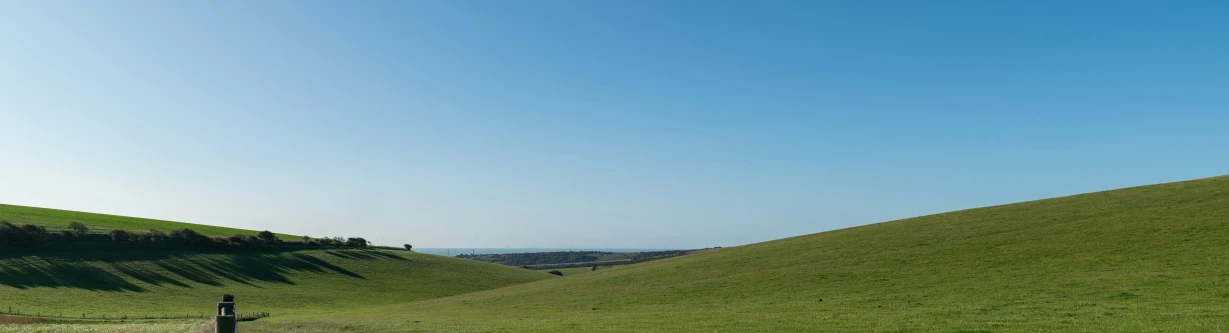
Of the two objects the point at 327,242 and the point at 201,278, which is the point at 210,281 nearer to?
the point at 201,278

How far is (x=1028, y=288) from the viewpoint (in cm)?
3169

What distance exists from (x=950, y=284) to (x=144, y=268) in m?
96.3

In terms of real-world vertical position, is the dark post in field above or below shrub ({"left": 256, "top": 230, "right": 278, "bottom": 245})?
above

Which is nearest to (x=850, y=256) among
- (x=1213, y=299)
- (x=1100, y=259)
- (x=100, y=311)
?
(x=1100, y=259)

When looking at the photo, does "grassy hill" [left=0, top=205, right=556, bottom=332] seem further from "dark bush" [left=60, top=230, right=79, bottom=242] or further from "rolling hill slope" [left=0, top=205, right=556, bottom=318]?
"dark bush" [left=60, top=230, right=79, bottom=242]

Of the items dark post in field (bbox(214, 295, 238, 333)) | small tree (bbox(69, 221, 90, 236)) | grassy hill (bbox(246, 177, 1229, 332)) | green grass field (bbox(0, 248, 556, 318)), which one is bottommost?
green grass field (bbox(0, 248, 556, 318))

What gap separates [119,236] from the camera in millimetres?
91500

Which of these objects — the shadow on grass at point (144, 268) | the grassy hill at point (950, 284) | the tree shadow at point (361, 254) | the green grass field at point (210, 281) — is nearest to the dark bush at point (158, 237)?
the shadow on grass at point (144, 268)

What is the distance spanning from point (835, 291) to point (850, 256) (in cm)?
1499

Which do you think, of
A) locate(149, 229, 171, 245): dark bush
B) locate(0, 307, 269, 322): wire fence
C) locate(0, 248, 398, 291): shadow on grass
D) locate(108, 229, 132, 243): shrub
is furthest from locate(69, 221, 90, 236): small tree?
locate(0, 307, 269, 322): wire fence

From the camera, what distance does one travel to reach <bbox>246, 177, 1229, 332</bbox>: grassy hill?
2450 cm

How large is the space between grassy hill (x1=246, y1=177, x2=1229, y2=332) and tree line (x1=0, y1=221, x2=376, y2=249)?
213 ft

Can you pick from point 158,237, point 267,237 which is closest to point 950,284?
point 158,237

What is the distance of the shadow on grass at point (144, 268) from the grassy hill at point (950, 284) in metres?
44.2
